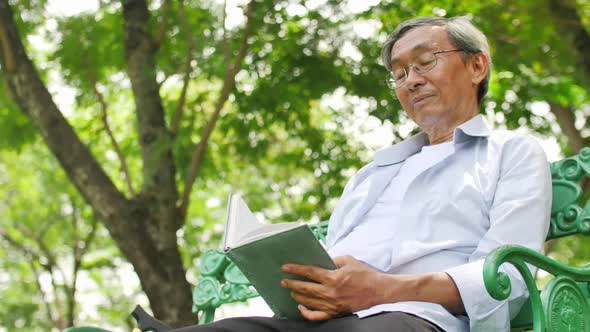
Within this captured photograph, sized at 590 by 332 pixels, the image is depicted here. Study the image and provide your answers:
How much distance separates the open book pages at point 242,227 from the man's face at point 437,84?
848 mm

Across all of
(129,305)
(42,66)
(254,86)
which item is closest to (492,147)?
(254,86)

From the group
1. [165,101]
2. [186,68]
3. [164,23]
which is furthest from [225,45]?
[165,101]

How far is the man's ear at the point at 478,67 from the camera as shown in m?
2.83

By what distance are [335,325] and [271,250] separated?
28 centimetres

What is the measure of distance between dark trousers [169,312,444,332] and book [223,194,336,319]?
0.04m

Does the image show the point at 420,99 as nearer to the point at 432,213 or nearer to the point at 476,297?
the point at 432,213

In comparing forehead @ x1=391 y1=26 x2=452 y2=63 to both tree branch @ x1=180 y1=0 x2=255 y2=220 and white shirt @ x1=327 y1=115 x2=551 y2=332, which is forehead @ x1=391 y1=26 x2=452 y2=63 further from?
tree branch @ x1=180 y1=0 x2=255 y2=220

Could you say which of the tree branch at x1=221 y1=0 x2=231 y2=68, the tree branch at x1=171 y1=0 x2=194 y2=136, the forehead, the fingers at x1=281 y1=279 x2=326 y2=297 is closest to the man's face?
the forehead

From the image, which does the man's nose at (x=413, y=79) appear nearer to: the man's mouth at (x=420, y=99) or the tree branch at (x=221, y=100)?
the man's mouth at (x=420, y=99)

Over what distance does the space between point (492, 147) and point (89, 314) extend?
52.0ft

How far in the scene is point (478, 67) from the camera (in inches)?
112

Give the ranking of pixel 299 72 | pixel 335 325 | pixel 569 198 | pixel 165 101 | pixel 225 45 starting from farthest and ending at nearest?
pixel 165 101 → pixel 299 72 → pixel 225 45 → pixel 569 198 → pixel 335 325

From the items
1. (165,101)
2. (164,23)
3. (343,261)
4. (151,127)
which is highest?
(164,23)

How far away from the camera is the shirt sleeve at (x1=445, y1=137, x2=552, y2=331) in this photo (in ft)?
7.16
